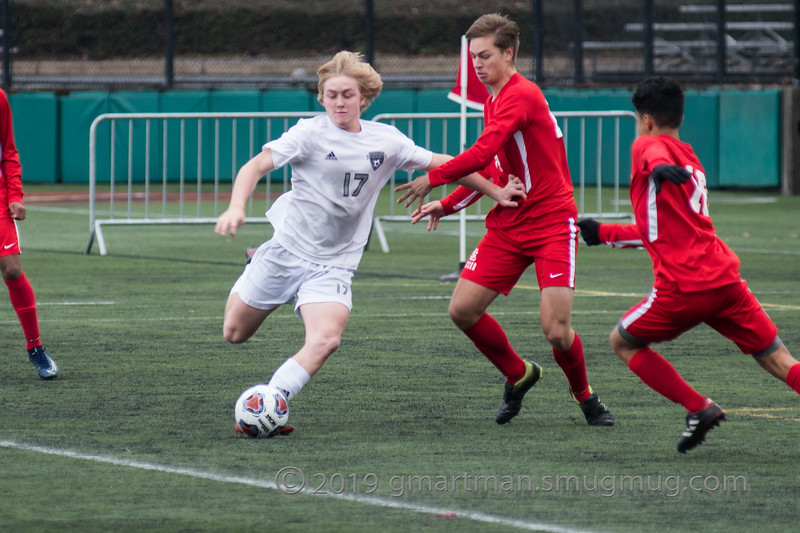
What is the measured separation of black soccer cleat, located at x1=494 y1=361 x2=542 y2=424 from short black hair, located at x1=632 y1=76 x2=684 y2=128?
4.89 feet

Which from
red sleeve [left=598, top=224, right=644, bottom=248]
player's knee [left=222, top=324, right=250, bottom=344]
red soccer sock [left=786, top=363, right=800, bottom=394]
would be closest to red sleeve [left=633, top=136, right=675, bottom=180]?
red sleeve [left=598, top=224, right=644, bottom=248]

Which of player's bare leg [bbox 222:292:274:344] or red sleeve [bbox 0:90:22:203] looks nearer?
player's bare leg [bbox 222:292:274:344]

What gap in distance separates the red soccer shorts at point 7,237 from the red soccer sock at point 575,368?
3154mm

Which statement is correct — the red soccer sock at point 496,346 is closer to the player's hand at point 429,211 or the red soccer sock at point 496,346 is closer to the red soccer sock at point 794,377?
the player's hand at point 429,211

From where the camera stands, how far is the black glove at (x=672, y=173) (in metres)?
5.63

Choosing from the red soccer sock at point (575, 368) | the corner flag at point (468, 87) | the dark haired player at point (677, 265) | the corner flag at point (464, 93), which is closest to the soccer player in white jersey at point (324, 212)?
the red soccer sock at point (575, 368)

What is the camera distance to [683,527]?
15.6ft

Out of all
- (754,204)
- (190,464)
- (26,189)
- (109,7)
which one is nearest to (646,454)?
(190,464)

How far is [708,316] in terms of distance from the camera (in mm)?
5914

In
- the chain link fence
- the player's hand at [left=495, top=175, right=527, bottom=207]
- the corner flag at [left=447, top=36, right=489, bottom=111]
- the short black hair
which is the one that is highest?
the chain link fence

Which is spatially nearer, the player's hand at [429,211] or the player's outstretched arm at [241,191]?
the player's outstretched arm at [241,191]

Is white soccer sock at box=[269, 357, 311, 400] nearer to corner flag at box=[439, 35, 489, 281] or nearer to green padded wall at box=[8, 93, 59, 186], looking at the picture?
corner flag at box=[439, 35, 489, 281]

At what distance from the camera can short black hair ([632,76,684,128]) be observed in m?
5.97

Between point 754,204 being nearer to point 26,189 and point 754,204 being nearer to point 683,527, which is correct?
point 26,189
